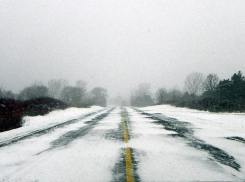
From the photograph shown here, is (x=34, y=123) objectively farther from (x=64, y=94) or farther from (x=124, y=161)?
(x=64, y=94)

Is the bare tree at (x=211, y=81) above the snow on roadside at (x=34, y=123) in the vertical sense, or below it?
above

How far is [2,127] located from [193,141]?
9.37 metres

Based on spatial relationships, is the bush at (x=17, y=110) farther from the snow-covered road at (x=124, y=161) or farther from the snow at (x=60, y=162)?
the snow at (x=60, y=162)

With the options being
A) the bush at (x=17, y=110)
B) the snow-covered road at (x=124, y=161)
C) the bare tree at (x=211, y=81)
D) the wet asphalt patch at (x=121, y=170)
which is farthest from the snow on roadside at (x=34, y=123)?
the bare tree at (x=211, y=81)

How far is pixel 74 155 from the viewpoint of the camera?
4.04 metres

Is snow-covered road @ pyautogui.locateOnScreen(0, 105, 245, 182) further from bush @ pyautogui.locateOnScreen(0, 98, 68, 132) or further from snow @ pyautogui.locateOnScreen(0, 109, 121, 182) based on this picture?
bush @ pyautogui.locateOnScreen(0, 98, 68, 132)

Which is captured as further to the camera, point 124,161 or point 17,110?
point 17,110

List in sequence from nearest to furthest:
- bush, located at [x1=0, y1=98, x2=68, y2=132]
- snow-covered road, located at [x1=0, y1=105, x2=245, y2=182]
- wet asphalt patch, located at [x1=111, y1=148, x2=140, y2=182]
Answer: wet asphalt patch, located at [x1=111, y1=148, x2=140, y2=182]
snow-covered road, located at [x1=0, y1=105, x2=245, y2=182]
bush, located at [x1=0, y1=98, x2=68, y2=132]

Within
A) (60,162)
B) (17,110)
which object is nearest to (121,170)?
(60,162)

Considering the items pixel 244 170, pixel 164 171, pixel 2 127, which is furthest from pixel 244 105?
pixel 2 127

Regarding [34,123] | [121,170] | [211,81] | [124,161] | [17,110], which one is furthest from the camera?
[211,81]

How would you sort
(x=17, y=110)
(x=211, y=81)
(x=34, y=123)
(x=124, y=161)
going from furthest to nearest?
1. (x=211, y=81)
2. (x=17, y=110)
3. (x=34, y=123)
4. (x=124, y=161)

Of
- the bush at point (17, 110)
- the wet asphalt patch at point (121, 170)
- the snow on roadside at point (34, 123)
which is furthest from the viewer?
the bush at point (17, 110)

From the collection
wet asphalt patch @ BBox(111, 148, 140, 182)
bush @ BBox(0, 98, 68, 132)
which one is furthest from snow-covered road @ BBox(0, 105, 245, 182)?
bush @ BBox(0, 98, 68, 132)
